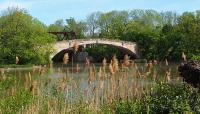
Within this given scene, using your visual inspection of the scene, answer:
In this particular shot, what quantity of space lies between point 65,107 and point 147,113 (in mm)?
1854

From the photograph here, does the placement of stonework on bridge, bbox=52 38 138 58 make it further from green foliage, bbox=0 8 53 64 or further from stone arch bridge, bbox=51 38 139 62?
green foliage, bbox=0 8 53 64

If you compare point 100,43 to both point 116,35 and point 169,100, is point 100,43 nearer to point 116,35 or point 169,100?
point 116,35

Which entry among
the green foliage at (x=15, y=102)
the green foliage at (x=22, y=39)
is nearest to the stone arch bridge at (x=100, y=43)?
the green foliage at (x=22, y=39)

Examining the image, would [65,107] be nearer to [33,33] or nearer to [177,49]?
[33,33]

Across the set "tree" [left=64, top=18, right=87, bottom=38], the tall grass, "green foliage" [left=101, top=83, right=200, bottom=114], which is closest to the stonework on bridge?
"tree" [left=64, top=18, right=87, bottom=38]

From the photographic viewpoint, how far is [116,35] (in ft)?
301

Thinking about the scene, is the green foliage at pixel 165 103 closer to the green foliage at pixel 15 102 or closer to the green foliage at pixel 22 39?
the green foliage at pixel 15 102

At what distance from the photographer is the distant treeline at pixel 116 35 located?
58312 mm

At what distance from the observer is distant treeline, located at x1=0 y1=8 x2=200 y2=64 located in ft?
191

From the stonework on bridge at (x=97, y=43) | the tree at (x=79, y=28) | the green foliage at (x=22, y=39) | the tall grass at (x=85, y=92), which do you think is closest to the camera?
the tall grass at (x=85, y=92)

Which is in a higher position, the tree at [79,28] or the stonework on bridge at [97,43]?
the tree at [79,28]

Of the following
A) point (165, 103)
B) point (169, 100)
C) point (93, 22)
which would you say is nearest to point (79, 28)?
point (93, 22)

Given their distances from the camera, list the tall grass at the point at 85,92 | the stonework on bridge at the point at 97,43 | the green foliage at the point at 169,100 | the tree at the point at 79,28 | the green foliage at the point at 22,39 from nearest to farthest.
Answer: the green foliage at the point at 169,100, the tall grass at the point at 85,92, the green foliage at the point at 22,39, the stonework on bridge at the point at 97,43, the tree at the point at 79,28

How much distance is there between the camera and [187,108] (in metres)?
10.3
